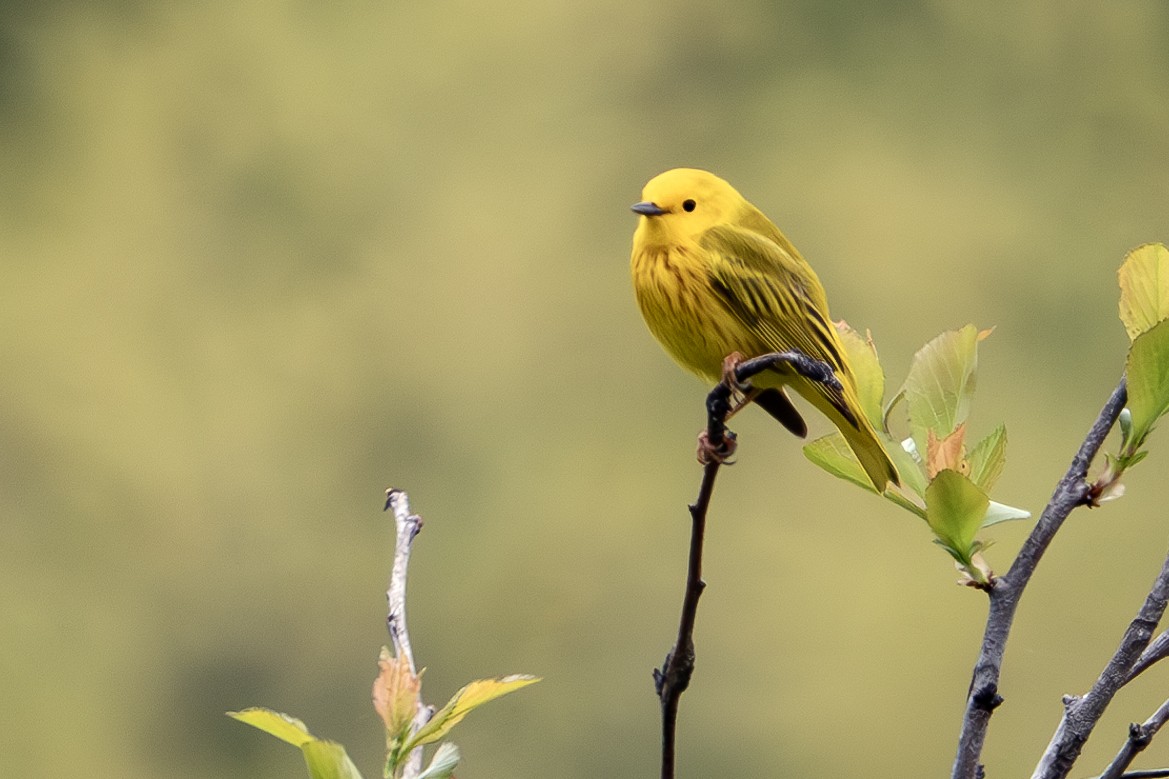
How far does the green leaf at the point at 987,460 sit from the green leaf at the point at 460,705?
198 millimetres

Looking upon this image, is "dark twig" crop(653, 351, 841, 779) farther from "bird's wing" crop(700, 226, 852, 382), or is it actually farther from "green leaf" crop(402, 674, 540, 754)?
"bird's wing" crop(700, 226, 852, 382)

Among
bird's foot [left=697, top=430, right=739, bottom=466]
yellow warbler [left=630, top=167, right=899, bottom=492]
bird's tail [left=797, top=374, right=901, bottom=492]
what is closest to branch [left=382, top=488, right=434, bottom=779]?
bird's foot [left=697, top=430, right=739, bottom=466]

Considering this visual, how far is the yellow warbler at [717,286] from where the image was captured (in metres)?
1.10

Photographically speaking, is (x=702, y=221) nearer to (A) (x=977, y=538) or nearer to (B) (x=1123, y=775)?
(A) (x=977, y=538)

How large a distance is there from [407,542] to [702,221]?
0.68m

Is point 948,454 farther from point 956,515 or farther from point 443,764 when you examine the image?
point 443,764

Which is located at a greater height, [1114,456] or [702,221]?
[702,221]

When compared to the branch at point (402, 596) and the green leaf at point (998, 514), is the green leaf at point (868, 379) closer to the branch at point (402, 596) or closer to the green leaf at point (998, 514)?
the green leaf at point (998, 514)

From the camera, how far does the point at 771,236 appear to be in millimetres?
1228

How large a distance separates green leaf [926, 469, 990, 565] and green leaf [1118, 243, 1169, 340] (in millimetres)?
Result: 92

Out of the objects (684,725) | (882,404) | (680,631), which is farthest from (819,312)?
(684,725)

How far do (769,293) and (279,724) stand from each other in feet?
2.41

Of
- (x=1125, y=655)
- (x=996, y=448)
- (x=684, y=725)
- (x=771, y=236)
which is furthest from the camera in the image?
(x=684, y=725)

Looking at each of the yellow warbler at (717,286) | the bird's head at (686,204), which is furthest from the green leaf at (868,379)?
the bird's head at (686,204)
